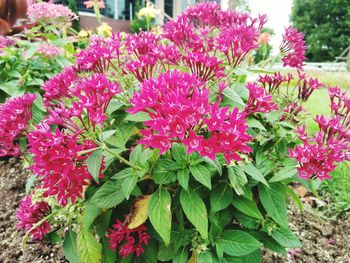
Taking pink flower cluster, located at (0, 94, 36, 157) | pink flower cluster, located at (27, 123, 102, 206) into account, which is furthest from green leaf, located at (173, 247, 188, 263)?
pink flower cluster, located at (0, 94, 36, 157)

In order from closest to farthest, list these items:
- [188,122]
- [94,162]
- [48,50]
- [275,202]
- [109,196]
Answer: [188,122] < [94,162] < [109,196] < [275,202] < [48,50]

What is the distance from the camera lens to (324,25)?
2522 centimetres

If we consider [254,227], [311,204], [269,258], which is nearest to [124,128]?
[254,227]

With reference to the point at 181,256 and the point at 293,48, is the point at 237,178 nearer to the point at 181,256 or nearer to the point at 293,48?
the point at 181,256

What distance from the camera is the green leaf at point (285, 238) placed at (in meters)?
1.55

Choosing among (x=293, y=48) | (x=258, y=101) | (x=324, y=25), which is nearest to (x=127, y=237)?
(x=258, y=101)

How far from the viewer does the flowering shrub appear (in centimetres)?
111

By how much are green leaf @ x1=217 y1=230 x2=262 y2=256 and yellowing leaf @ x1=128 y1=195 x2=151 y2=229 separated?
0.32 metres

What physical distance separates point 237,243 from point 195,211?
0.27m

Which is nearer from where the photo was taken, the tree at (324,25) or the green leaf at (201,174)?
the green leaf at (201,174)

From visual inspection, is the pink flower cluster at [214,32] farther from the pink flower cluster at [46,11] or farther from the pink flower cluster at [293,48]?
the pink flower cluster at [46,11]

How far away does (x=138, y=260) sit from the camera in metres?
1.59

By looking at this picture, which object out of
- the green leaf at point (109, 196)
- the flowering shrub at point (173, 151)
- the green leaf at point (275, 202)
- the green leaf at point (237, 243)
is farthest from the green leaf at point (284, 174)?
the green leaf at point (109, 196)

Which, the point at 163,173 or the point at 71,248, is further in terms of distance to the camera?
the point at 71,248
